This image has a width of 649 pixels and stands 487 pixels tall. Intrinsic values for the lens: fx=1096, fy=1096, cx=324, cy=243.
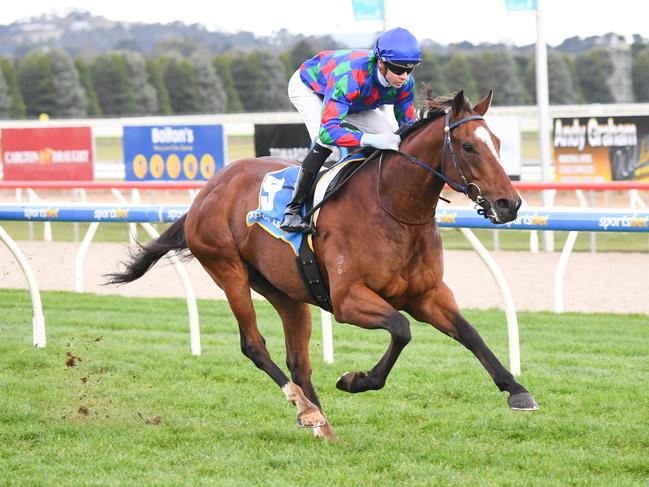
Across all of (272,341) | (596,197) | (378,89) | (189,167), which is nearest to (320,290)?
(378,89)

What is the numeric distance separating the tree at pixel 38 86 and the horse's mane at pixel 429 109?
153 ft

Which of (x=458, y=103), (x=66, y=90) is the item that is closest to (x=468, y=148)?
(x=458, y=103)

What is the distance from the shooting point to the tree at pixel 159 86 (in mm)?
53312

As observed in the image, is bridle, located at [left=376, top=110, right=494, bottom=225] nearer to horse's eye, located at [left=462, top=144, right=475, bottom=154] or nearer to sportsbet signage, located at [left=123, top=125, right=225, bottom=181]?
horse's eye, located at [left=462, top=144, right=475, bottom=154]

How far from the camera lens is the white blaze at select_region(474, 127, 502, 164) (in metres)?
4.30

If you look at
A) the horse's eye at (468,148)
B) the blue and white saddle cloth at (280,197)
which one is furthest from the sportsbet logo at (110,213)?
the horse's eye at (468,148)

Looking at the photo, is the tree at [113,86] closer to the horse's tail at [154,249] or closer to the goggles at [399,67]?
the horse's tail at [154,249]

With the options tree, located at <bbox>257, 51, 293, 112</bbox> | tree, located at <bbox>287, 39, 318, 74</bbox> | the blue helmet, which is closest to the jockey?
the blue helmet

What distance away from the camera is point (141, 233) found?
585 inches

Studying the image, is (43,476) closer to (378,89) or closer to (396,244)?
(396,244)

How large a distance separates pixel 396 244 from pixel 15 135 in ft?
43.1

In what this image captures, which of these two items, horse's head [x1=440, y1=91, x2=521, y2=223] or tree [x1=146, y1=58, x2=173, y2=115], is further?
tree [x1=146, y1=58, x2=173, y2=115]

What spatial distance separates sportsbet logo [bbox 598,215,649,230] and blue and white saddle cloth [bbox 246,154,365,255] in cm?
157

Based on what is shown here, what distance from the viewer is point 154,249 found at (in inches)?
239
